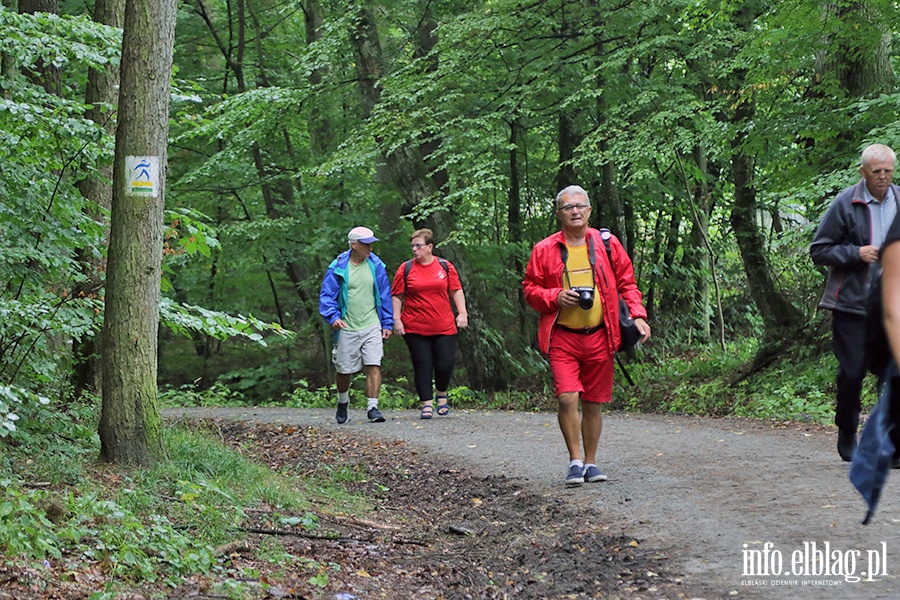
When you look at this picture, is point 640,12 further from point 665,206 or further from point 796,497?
point 796,497

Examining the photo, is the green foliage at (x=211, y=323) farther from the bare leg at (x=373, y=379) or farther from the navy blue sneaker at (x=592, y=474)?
the bare leg at (x=373, y=379)

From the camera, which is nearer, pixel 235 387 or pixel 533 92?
pixel 533 92

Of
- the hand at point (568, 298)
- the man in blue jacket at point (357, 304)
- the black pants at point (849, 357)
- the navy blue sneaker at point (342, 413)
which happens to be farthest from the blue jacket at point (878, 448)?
the navy blue sneaker at point (342, 413)

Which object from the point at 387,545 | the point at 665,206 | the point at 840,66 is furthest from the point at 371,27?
the point at 387,545

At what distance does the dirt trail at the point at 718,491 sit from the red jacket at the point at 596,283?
1227 millimetres

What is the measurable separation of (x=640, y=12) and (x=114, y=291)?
407 inches

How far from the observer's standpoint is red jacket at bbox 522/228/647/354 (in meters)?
7.29

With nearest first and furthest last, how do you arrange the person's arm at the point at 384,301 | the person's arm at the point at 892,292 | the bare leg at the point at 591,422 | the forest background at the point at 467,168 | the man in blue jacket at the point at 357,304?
the person's arm at the point at 892,292
the bare leg at the point at 591,422
the forest background at the point at 467,168
the man in blue jacket at the point at 357,304
the person's arm at the point at 384,301

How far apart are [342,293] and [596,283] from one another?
5.14 m

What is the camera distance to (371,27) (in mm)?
18203

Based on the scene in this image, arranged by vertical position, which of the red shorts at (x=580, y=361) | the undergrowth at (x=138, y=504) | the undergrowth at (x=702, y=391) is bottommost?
the undergrowth at (x=138, y=504)

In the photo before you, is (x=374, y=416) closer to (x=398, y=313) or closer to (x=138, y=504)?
(x=398, y=313)

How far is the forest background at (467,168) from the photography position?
29.3ft

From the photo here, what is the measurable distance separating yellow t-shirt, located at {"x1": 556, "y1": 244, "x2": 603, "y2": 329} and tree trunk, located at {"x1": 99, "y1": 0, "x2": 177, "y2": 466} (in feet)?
9.82
